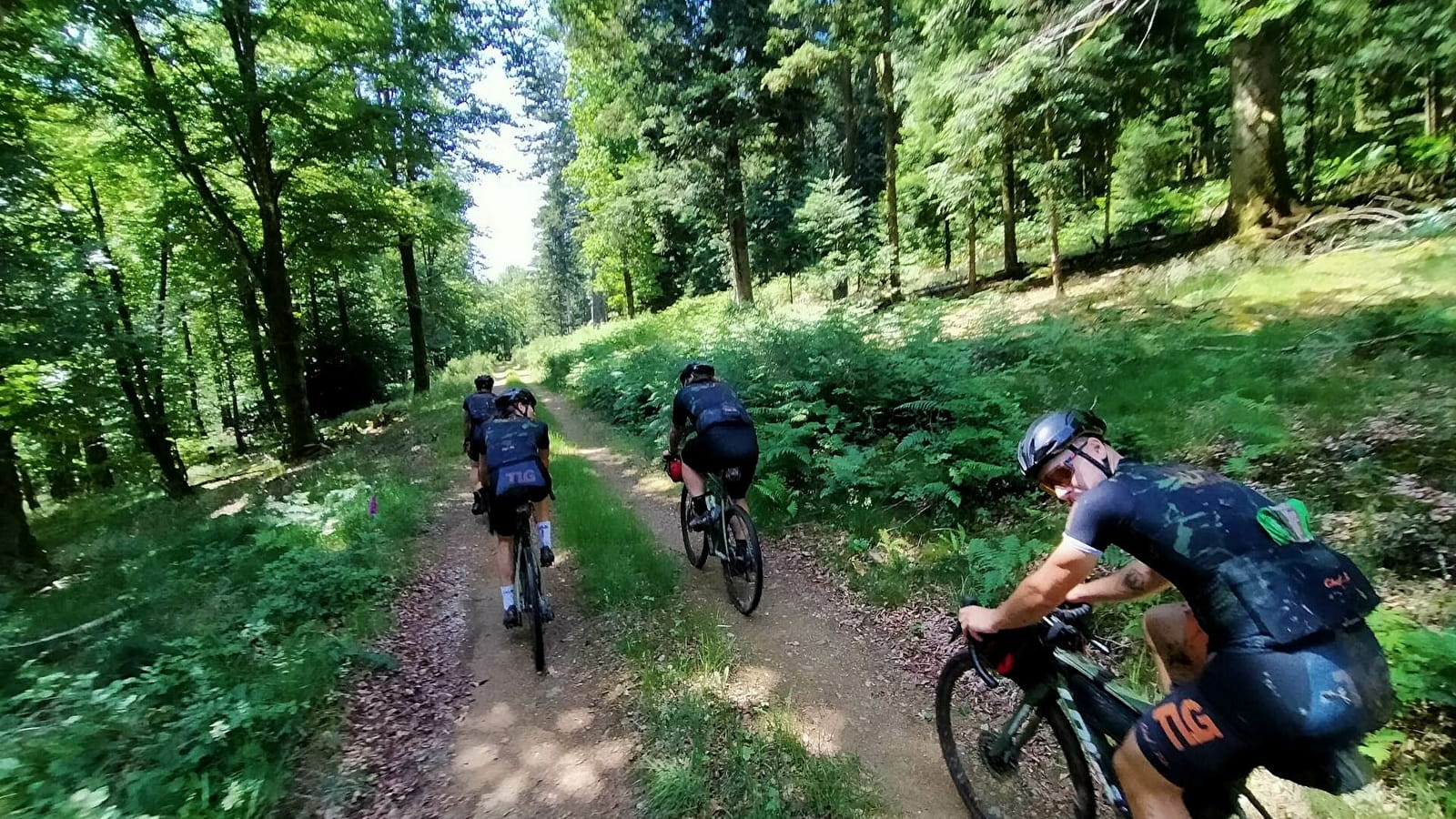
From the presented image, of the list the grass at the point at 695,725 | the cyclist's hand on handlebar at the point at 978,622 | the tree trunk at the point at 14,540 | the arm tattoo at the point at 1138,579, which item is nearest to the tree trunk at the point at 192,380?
the tree trunk at the point at 14,540

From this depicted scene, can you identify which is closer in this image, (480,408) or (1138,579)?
(1138,579)

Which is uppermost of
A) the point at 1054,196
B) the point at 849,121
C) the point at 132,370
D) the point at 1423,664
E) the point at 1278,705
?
the point at 849,121

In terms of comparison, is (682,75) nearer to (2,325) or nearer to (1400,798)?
(2,325)

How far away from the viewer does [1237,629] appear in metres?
1.93

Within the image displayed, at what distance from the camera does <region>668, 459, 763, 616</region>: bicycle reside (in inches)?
210

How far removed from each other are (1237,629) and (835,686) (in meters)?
2.91

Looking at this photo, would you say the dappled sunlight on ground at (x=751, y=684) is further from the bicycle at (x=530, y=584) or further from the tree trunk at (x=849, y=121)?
the tree trunk at (x=849, y=121)

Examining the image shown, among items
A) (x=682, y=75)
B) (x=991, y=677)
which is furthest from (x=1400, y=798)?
(x=682, y=75)

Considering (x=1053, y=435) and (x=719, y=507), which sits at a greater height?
(x=1053, y=435)

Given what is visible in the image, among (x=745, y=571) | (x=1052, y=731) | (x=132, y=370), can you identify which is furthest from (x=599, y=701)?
(x=132, y=370)

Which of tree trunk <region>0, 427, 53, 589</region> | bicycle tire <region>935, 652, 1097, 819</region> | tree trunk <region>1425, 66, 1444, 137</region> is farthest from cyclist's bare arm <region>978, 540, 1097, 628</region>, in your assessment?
tree trunk <region>1425, 66, 1444, 137</region>

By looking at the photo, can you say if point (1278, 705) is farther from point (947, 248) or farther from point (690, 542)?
point (947, 248)

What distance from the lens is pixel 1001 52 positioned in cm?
1159

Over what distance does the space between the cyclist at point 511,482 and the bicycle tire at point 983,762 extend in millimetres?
3340
